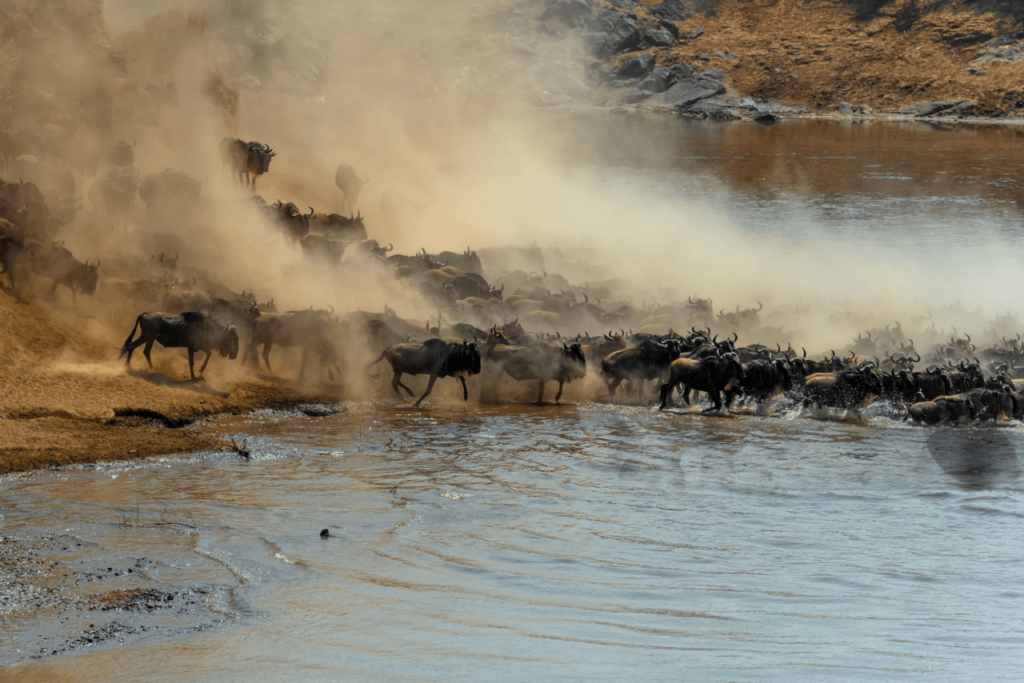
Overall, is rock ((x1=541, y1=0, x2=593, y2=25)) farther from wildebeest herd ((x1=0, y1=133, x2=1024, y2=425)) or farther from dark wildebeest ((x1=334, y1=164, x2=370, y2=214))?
wildebeest herd ((x1=0, y1=133, x2=1024, y2=425))

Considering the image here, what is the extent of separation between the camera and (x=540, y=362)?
54.8 ft

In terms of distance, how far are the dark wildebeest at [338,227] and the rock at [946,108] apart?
5892 cm

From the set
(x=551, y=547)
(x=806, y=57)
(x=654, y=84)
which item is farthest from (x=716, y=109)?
(x=551, y=547)

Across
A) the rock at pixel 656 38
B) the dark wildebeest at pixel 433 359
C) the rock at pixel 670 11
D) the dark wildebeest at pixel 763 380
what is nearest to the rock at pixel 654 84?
the rock at pixel 656 38

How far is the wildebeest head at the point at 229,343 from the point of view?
15.9 metres

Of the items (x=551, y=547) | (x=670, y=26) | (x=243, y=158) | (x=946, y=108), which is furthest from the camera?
(x=670, y=26)

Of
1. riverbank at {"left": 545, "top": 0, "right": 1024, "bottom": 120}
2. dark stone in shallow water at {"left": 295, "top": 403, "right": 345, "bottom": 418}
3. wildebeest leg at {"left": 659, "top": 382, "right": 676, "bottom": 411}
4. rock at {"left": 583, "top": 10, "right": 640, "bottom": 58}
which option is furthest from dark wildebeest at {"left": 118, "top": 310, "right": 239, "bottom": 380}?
rock at {"left": 583, "top": 10, "right": 640, "bottom": 58}

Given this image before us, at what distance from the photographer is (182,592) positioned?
9461mm

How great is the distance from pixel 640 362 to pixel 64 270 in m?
8.62

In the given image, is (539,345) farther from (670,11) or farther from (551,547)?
(670,11)

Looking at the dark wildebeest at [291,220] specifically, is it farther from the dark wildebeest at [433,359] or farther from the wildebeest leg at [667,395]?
the wildebeest leg at [667,395]

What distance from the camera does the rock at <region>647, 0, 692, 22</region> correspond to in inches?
3583

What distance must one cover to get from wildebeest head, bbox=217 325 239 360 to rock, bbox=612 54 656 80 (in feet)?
239

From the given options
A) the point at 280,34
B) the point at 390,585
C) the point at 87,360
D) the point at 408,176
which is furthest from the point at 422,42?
the point at 390,585
